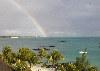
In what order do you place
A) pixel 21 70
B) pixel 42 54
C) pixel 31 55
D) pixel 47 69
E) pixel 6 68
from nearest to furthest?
pixel 6 68 < pixel 21 70 < pixel 31 55 < pixel 47 69 < pixel 42 54

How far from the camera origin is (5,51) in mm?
103562

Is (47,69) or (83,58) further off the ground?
(83,58)

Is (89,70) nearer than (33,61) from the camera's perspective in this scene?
Yes

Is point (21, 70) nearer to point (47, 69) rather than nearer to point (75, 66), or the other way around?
point (75, 66)

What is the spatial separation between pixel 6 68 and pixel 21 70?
25.6 meters

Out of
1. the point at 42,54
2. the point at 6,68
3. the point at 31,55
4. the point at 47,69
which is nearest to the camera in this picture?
the point at 6,68

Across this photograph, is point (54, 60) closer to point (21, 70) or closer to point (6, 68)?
point (21, 70)

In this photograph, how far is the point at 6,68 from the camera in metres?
43.3

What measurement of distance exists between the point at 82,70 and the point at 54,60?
117ft

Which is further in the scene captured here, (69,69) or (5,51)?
(5,51)

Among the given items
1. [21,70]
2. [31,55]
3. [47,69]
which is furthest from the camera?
[47,69]

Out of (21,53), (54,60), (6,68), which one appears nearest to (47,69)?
(54,60)

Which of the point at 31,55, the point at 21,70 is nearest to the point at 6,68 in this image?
the point at 21,70

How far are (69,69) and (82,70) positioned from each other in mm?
2962
